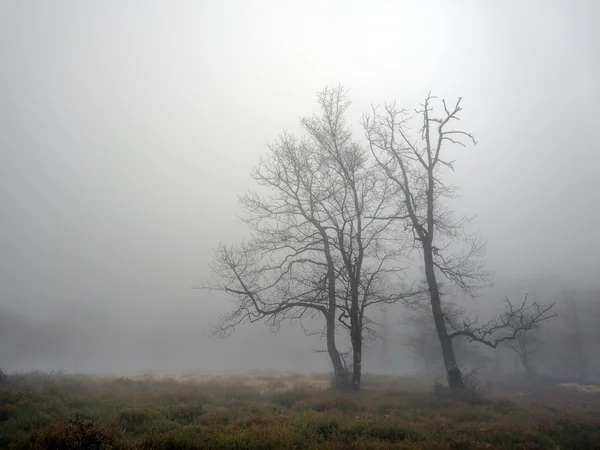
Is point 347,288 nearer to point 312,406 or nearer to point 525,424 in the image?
point 312,406

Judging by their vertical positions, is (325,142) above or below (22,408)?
above

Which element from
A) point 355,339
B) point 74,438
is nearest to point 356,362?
point 355,339

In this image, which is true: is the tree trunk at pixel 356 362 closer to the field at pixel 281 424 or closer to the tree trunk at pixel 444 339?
the field at pixel 281 424

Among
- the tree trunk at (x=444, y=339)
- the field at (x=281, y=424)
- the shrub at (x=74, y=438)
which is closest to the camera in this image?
the shrub at (x=74, y=438)

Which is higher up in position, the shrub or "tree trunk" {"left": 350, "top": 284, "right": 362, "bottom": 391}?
"tree trunk" {"left": 350, "top": 284, "right": 362, "bottom": 391}

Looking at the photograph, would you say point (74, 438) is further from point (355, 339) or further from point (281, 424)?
point (355, 339)

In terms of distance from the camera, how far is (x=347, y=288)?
1396cm

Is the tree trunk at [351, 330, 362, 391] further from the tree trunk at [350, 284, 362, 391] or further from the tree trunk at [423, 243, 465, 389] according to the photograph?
the tree trunk at [423, 243, 465, 389]

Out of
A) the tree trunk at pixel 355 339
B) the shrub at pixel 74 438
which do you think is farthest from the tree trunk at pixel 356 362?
the shrub at pixel 74 438

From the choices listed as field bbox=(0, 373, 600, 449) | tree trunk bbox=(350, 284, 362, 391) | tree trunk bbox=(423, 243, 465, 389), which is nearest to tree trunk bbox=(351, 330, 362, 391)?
tree trunk bbox=(350, 284, 362, 391)

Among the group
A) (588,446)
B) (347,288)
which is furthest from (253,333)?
(588,446)

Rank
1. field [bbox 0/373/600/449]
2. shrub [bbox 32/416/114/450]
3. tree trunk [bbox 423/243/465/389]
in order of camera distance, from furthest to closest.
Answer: tree trunk [bbox 423/243/465/389]
field [bbox 0/373/600/449]
shrub [bbox 32/416/114/450]

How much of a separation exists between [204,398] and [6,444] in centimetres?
546

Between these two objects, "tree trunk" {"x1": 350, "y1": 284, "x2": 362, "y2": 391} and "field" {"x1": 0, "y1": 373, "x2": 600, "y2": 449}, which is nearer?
"field" {"x1": 0, "y1": 373, "x2": 600, "y2": 449}
